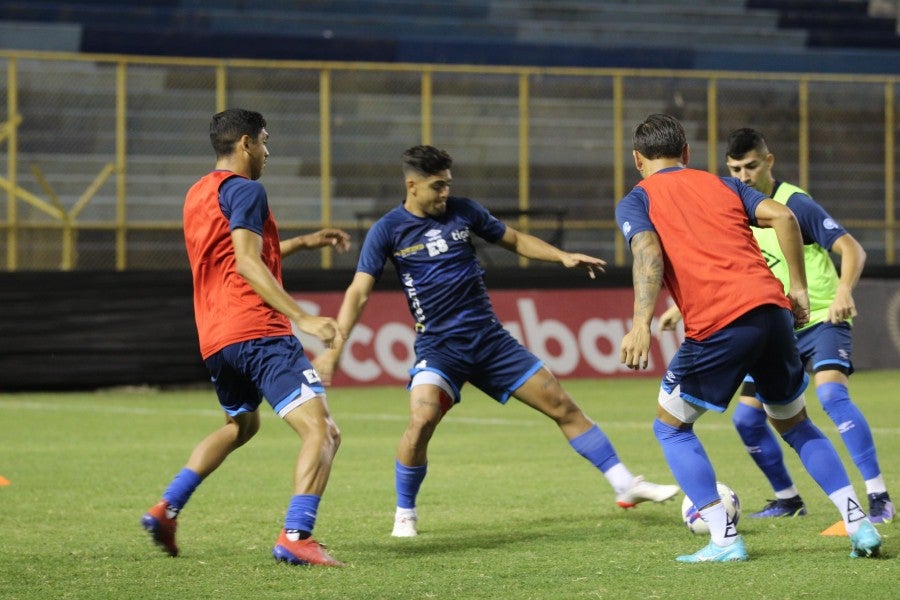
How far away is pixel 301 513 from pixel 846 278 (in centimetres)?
290

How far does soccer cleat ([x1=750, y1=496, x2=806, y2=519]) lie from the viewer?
293 inches

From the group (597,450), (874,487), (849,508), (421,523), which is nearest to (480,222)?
(597,450)

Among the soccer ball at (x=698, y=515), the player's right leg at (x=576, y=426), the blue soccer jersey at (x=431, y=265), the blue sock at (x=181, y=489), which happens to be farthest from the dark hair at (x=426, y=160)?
the soccer ball at (x=698, y=515)

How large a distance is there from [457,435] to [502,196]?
905cm

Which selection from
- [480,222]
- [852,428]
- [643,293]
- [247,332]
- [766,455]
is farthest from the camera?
[480,222]

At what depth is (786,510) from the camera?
746cm

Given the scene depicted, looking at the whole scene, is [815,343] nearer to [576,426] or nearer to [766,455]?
[766,455]

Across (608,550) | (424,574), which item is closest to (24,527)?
(424,574)

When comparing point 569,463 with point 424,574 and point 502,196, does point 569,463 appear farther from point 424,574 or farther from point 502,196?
point 502,196

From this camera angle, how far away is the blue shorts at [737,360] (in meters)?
5.82

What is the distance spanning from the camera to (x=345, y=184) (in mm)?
20609

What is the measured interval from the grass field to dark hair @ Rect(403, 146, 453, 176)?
6.13ft

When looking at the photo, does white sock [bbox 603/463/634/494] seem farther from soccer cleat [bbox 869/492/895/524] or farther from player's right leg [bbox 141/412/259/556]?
player's right leg [bbox 141/412/259/556]

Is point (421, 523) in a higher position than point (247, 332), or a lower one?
lower
